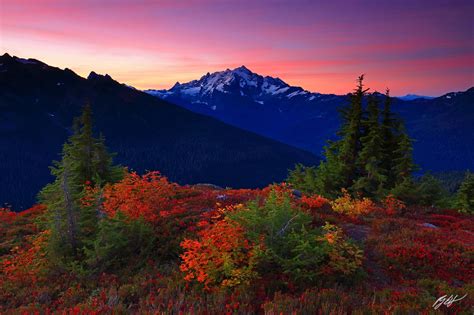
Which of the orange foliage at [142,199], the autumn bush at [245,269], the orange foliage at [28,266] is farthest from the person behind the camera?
the orange foliage at [142,199]

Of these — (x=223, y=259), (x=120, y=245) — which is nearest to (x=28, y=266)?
(x=120, y=245)

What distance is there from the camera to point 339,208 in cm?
1523

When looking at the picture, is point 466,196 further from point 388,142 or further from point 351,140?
point 351,140

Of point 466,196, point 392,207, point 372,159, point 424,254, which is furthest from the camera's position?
point 466,196

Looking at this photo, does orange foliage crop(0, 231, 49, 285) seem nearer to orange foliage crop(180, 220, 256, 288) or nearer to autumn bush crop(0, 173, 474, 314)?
autumn bush crop(0, 173, 474, 314)

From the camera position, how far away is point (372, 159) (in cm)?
2300

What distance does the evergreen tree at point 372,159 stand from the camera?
2303 centimetres

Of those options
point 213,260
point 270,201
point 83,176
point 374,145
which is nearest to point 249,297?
point 213,260

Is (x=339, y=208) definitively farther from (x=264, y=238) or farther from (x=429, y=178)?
(x=429, y=178)

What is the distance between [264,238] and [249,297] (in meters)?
1.63

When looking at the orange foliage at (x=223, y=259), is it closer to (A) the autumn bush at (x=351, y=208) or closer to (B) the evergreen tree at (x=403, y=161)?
(A) the autumn bush at (x=351, y=208)

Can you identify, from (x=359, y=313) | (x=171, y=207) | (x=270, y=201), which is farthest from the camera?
(x=171, y=207)

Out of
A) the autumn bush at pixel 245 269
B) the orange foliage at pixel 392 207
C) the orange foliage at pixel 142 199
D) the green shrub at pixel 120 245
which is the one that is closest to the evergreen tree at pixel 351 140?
the orange foliage at pixel 392 207

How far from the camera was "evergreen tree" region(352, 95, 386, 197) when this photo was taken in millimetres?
23031
